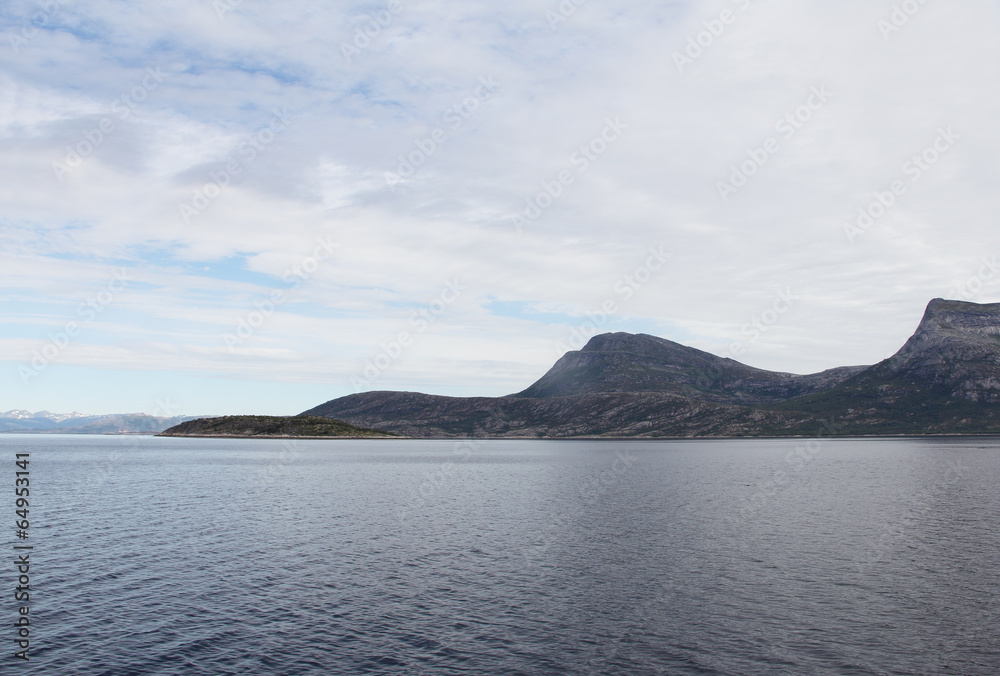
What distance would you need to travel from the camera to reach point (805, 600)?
154 feet

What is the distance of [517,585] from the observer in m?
51.8

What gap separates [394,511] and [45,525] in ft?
149

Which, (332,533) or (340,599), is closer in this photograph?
(340,599)

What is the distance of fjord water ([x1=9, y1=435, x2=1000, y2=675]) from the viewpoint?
3666 cm

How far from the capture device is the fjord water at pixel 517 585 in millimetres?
36656

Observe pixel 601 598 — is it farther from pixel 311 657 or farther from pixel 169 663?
pixel 169 663

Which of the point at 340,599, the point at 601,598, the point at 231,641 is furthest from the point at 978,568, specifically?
the point at 231,641

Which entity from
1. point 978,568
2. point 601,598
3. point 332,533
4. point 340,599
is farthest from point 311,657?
point 978,568

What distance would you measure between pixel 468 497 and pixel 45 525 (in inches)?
2484

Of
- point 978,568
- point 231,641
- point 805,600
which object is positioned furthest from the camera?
point 978,568

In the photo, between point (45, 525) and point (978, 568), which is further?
point (45, 525)

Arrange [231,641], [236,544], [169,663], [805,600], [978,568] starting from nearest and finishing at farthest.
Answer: [169,663] → [231,641] → [805,600] → [978,568] → [236,544]

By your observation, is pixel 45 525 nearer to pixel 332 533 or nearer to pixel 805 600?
pixel 332 533

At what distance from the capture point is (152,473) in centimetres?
16575
